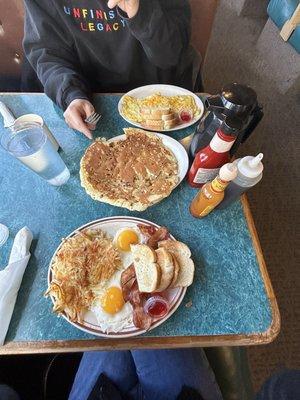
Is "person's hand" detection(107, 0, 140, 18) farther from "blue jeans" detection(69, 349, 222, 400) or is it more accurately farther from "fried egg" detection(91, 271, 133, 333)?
"blue jeans" detection(69, 349, 222, 400)

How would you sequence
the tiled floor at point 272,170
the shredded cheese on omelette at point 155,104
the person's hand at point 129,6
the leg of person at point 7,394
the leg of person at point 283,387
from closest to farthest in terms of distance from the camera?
the leg of person at point 283,387
the leg of person at point 7,394
the person's hand at point 129,6
the shredded cheese on omelette at point 155,104
the tiled floor at point 272,170

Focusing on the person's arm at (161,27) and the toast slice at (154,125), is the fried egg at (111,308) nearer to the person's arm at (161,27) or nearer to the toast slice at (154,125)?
the toast slice at (154,125)

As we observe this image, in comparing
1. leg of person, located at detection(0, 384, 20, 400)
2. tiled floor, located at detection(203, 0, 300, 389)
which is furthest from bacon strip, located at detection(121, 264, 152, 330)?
tiled floor, located at detection(203, 0, 300, 389)

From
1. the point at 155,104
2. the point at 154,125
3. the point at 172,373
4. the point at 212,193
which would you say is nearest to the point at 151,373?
the point at 172,373

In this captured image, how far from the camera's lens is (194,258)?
0.76m

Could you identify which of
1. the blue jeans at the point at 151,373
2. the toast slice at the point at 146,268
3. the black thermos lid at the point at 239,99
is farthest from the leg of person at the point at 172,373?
the black thermos lid at the point at 239,99

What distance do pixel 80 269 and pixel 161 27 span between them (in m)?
0.86

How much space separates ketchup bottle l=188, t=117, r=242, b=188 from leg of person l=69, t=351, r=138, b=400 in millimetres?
577

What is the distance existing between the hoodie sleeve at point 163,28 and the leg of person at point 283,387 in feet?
3.48

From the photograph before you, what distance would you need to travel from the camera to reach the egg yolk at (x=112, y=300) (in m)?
0.66

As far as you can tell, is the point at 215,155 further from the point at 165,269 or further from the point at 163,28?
the point at 163,28

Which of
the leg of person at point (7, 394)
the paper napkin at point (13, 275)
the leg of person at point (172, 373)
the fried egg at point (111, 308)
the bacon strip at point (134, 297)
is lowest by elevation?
the leg of person at point (7, 394)

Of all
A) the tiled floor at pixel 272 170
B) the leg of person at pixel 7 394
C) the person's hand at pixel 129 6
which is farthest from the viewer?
the tiled floor at pixel 272 170

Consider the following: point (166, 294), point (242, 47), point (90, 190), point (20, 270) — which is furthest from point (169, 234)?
point (242, 47)
